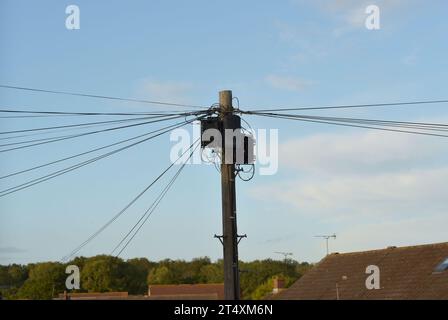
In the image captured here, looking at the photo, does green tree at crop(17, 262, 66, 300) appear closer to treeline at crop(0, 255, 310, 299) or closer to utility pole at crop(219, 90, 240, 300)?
treeline at crop(0, 255, 310, 299)

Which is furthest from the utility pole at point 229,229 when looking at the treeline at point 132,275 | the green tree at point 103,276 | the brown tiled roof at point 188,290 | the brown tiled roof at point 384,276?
the green tree at point 103,276

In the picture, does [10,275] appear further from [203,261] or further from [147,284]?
[203,261]

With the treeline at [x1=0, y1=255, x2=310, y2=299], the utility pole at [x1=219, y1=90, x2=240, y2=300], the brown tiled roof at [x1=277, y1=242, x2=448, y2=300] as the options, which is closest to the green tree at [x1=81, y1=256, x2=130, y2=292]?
the treeline at [x1=0, y1=255, x2=310, y2=299]

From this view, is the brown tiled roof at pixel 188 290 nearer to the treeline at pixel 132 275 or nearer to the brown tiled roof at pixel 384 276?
the treeline at pixel 132 275

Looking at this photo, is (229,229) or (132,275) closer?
(229,229)

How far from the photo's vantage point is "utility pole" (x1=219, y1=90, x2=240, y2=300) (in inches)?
628

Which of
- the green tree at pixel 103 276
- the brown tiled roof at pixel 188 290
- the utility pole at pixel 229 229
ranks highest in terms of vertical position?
the green tree at pixel 103 276

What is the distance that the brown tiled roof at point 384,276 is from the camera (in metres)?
36.9

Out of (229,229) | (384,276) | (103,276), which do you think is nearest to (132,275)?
(103,276)

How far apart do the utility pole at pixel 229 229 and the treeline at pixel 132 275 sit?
2010 inches

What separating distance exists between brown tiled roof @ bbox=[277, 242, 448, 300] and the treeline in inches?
860

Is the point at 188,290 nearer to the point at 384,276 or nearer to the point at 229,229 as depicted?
the point at 384,276

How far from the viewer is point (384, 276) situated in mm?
39875

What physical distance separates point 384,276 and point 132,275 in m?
53.1
